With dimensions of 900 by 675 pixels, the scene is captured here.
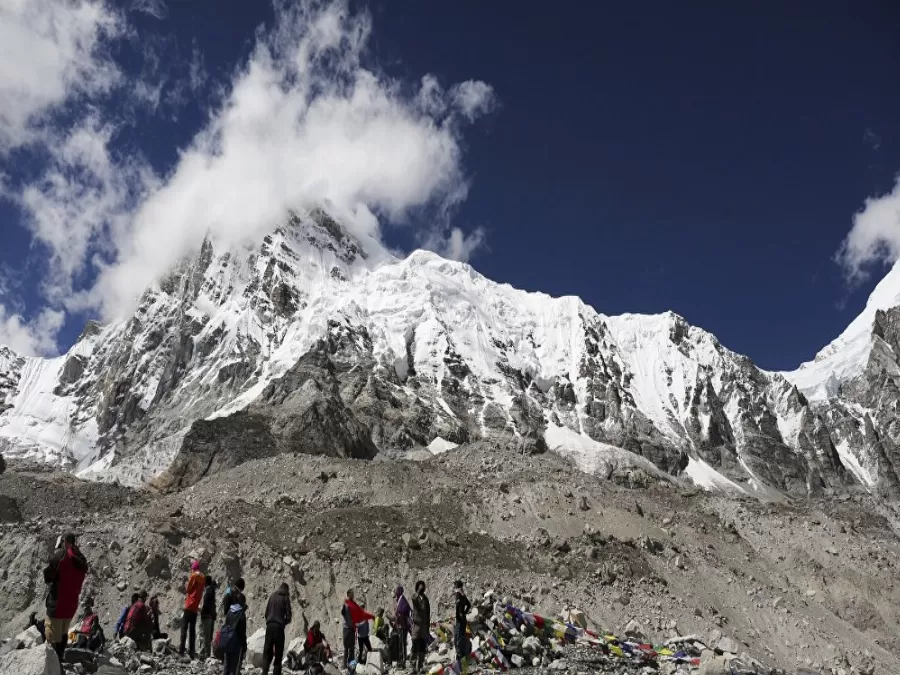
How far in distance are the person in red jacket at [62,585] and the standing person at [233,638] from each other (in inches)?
108

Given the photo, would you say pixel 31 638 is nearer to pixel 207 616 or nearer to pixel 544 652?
pixel 207 616

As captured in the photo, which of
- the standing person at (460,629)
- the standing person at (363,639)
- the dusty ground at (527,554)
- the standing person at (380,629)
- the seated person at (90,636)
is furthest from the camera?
the dusty ground at (527,554)

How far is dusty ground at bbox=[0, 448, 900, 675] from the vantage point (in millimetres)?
24625

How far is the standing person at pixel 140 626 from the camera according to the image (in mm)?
17766

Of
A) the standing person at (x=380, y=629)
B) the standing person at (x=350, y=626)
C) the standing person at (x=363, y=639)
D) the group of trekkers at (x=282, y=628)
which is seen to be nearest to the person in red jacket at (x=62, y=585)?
the group of trekkers at (x=282, y=628)

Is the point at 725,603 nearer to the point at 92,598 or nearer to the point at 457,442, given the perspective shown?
the point at 92,598

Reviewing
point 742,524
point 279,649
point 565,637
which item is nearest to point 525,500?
point 742,524

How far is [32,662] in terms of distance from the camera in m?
10.9

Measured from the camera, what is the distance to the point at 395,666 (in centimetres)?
1853

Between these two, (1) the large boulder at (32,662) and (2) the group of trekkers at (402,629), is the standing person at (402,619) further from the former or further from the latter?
(1) the large boulder at (32,662)

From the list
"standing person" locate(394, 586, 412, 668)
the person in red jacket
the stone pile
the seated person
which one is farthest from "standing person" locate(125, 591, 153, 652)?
"standing person" locate(394, 586, 412, 668)

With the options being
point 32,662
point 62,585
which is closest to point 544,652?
point 62,585

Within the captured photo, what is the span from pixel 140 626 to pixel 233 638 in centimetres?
576

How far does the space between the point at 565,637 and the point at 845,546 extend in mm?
21865
